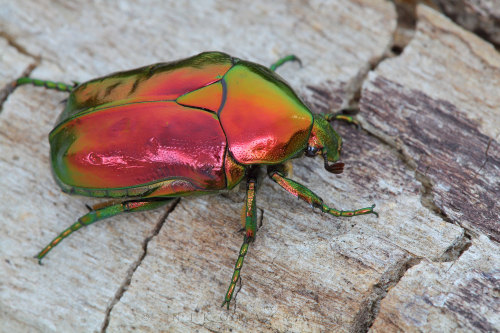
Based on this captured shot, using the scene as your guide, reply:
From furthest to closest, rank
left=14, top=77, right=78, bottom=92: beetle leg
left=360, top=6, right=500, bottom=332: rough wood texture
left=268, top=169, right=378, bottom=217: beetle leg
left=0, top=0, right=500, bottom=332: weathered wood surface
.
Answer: left=14, top=77, right=78, bottom=92: beetle leg < left=268, top=169, right=378, bottom=217: beetle leg < left=0, top=0, right=500, bottom=332: weathered wood surface < left=360, top=6, right=500, bottom=332: rough wood texture

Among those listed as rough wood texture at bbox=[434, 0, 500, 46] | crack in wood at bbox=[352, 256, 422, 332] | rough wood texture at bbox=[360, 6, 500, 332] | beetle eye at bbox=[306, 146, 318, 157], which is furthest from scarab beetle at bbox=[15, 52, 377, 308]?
rough wood texture at bbox=[434, 0, 500, 46]

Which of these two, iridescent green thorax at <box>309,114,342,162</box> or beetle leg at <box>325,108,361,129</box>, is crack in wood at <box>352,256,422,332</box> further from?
beetle leg at <box>325,108,361,129</box>

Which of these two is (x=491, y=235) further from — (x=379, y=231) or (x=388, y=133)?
(x=388, y=133)

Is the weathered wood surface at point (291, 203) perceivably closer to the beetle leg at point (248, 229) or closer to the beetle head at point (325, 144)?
the beetle leg at point (248, 229)

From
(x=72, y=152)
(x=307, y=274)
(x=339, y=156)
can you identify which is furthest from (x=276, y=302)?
(x=72, y=152)

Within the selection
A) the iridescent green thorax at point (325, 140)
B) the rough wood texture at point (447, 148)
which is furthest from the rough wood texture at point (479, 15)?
the iridescent green thorax at point (325, 140)

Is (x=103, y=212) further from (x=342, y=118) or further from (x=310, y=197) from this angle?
(x=342, y=118)
